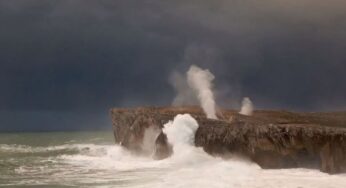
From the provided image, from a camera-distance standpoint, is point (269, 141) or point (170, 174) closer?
point (170, 174)

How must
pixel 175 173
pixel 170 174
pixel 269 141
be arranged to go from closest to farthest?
1. pixel 170 174
2. pixel 175 173
3. pixel 269 141

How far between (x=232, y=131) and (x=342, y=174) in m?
7.08

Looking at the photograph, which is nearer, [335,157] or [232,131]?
[335,157]

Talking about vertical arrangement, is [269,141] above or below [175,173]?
above

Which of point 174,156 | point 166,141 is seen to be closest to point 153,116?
point 166,141

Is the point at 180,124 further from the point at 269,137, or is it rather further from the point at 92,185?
the point at 92,185

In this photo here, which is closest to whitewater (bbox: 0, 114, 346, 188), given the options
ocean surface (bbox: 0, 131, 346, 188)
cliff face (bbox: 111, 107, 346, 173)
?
ocean surface (bbox: 0, 131, 346, 188)

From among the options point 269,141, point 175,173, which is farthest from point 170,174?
point 269,141

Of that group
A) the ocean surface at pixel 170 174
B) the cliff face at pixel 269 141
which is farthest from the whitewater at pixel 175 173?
the cliff face at pixel 269 141

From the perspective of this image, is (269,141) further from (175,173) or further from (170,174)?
(170,174)

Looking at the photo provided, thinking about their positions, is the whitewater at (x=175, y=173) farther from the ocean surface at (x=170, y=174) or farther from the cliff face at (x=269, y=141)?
the cliff face at (x=269, y=141)

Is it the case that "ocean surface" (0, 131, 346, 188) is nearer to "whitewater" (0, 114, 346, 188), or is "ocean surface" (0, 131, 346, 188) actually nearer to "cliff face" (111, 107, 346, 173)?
"whitewater" (0, 114, 346, 188)

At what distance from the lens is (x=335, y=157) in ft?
75.0

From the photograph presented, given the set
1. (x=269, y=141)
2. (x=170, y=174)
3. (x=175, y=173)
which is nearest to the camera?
(x=170, y=174)
